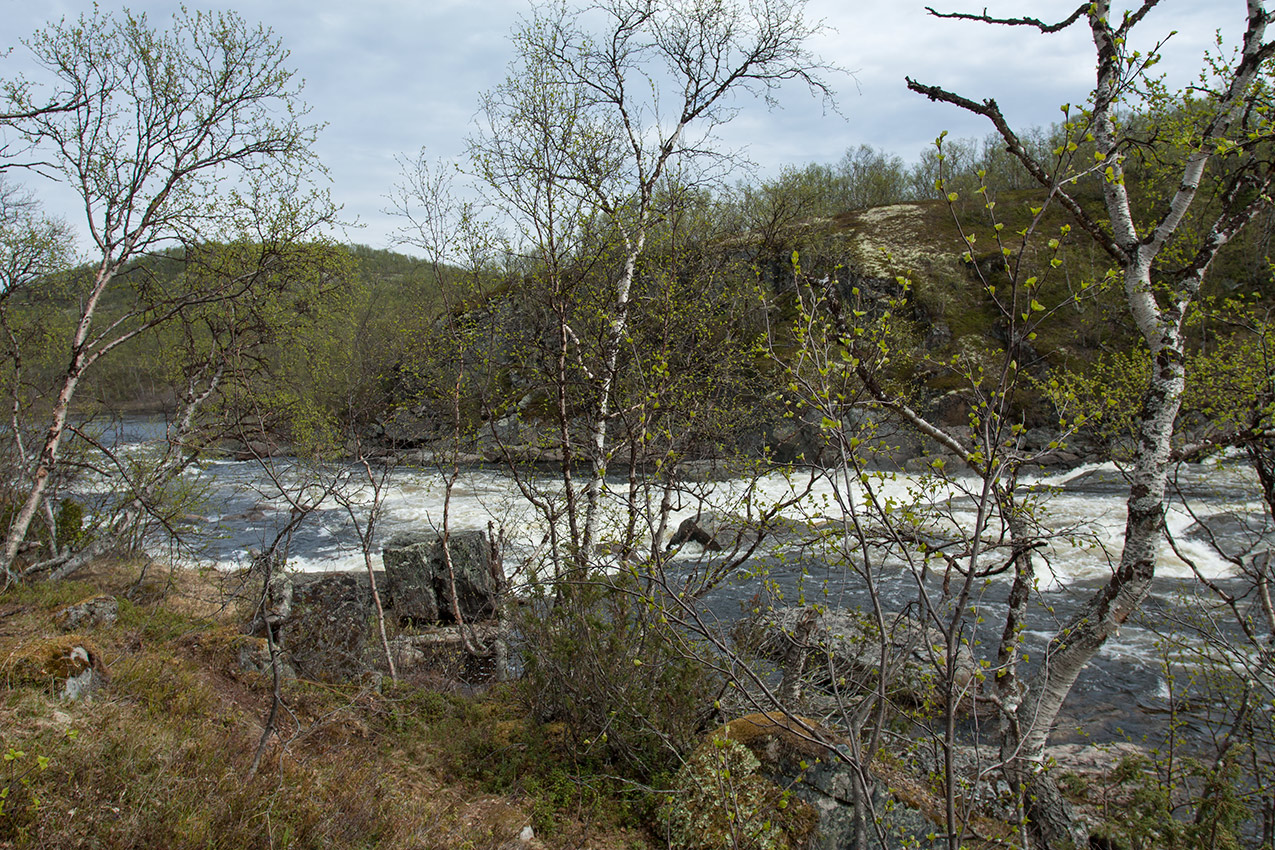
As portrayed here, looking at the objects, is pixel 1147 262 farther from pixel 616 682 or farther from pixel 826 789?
pixel 616 682

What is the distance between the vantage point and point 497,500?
69.5ft

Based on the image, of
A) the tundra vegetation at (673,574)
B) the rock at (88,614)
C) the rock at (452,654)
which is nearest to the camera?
the tundra vegetation at (673,574)

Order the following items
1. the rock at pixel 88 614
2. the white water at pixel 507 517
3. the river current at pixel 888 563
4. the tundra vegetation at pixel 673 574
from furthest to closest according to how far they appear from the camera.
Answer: the white water at pixel 507 517 → the rock at pixel 88 614 → the river current at pixel 888 563 → the tundra vegetation at pixel 673 574

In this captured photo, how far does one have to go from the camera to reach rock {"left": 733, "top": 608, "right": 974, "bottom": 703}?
3.64 metres

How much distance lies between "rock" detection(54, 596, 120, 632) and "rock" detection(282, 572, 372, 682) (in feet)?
6.85

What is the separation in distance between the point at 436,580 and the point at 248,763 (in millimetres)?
7917

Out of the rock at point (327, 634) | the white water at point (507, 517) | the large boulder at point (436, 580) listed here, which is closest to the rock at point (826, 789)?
the rock at point (327, 634)

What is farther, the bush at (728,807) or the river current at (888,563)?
the river current at (888,563)

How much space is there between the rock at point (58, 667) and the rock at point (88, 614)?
2672 millimetres

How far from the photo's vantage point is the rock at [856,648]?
11.9 ft

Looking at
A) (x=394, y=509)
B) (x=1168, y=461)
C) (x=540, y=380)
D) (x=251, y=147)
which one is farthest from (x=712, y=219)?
(x=394, y=509)

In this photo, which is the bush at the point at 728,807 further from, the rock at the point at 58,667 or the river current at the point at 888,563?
the rock at the point at 58,667

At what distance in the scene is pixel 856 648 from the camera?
991 centimetres

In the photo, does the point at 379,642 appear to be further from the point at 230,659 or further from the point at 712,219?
the point at 712,219
